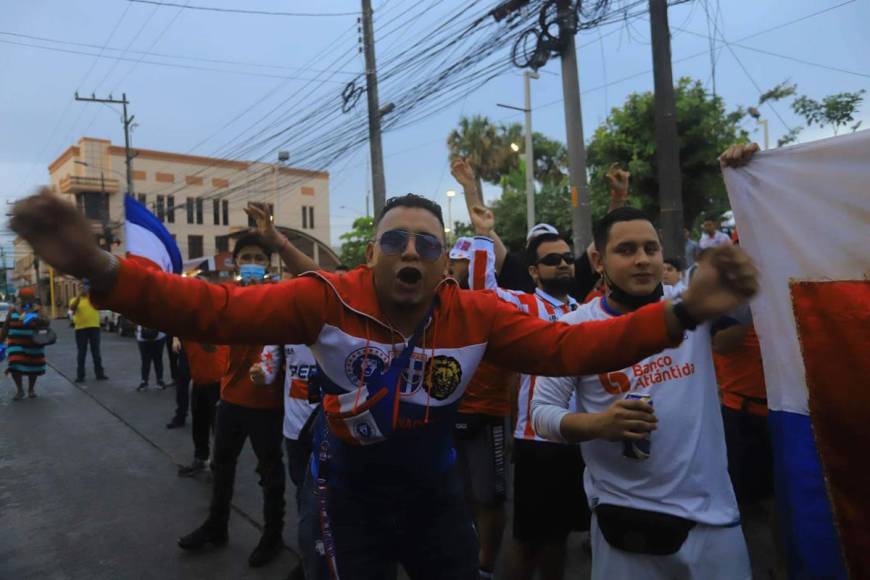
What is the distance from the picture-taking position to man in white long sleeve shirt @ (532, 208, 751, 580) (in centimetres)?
206

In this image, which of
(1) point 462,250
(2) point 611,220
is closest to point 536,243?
(1) point 462,250

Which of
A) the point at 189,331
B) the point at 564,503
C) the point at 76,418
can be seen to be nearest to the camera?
the point at 189,331

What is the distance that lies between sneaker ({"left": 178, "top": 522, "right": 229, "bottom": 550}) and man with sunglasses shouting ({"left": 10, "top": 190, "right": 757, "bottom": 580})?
2.51m

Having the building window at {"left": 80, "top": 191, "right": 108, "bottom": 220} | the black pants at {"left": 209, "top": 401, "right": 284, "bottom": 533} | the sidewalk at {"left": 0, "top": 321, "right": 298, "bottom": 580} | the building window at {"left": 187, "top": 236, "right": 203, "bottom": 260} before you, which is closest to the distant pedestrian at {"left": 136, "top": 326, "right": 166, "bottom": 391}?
the sidewalk at {"left": 0, "top": 321, "right": 298, "bottom": 580}

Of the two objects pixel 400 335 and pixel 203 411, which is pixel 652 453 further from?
pixel 203 411

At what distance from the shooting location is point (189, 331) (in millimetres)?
1782

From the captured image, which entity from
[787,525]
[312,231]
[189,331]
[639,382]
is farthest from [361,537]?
[312,231]

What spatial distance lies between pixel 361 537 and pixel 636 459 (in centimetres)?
98

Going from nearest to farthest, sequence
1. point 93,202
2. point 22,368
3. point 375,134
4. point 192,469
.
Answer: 1. point 192,469
2. point 22,368
3. point 375,134
4. point 93,202

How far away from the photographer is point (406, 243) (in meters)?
2.11

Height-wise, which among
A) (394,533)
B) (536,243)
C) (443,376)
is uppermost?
(536,243)

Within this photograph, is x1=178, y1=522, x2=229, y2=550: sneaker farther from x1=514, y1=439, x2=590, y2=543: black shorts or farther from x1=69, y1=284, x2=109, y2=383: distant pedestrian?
x1=69, y1=284, x2=109, y2=383: distant pedestrian

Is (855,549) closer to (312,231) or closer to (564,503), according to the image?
(564,503)

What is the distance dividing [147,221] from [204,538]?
2.48 meters
